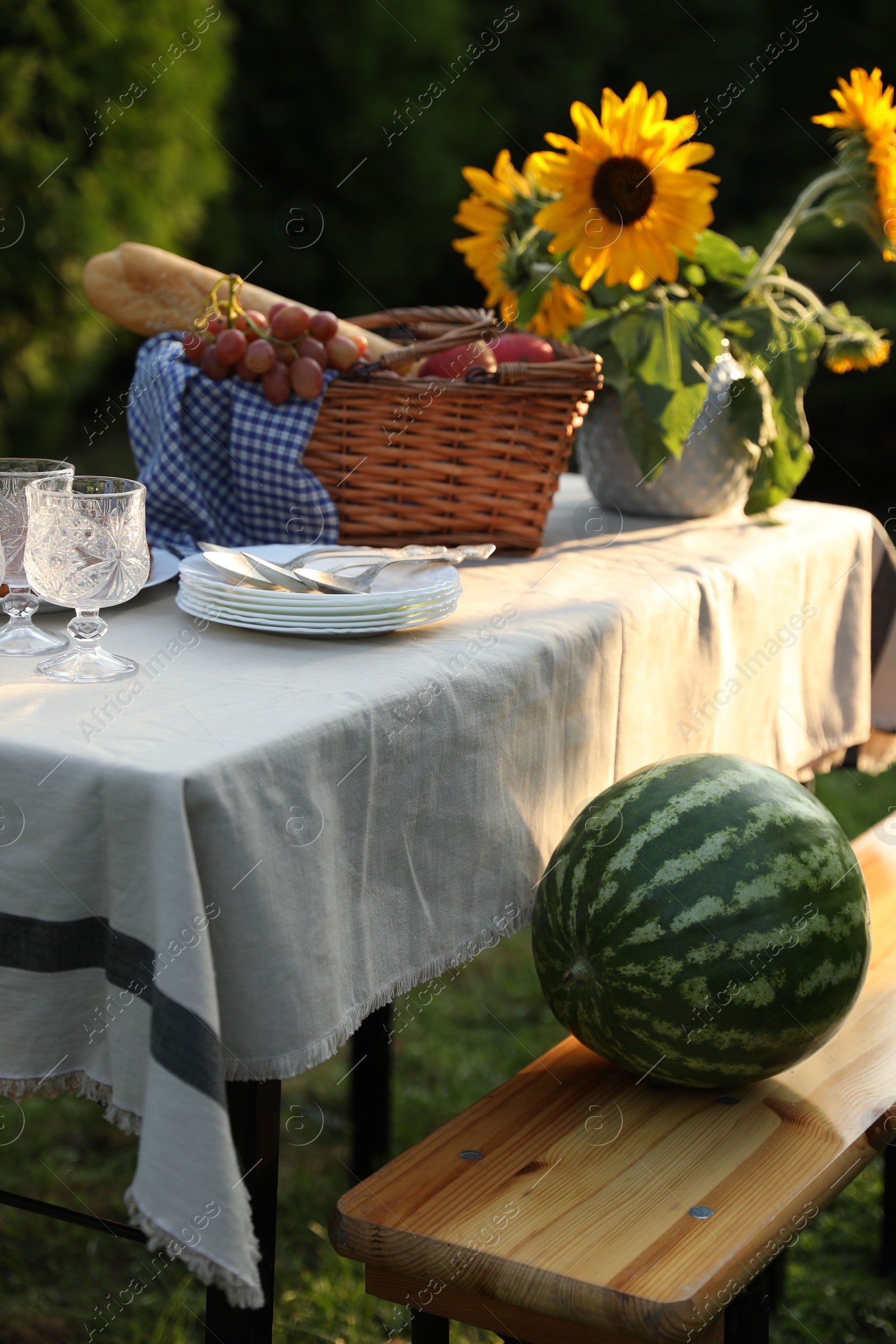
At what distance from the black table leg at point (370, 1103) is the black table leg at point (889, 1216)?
2.77 ft

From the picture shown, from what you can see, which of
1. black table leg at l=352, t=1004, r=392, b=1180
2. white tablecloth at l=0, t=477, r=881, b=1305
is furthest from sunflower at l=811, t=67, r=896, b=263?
black table leg at l=352, t=1004, r=392, b=1180

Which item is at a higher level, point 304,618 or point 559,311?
point 559,311

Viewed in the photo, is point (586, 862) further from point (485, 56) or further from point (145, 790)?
point (485, 56)

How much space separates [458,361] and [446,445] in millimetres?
133

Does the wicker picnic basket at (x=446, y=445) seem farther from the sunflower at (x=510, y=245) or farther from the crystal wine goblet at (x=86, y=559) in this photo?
the crystal wine goblet at (x=86, y=559)

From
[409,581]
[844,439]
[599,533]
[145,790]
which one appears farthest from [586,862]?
[844,439]

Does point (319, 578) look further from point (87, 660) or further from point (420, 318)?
point (420, 318)

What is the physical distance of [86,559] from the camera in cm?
119

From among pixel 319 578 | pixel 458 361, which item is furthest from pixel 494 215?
pixel 319 578

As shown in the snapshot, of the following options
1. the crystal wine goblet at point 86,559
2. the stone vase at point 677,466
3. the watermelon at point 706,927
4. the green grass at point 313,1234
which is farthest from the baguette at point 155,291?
the green grass at point 313,1234

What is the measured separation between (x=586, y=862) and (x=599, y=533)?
2.79 feet

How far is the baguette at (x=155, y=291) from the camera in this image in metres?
1.87

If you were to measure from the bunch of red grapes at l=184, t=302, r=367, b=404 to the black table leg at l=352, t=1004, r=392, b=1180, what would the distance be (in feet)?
3.69

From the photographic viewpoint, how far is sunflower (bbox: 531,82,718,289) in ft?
5.63
